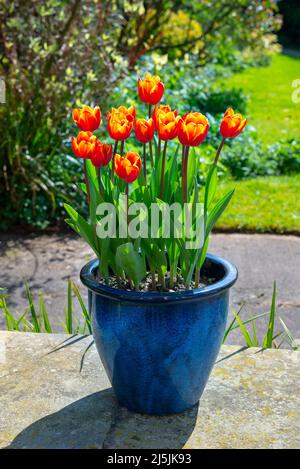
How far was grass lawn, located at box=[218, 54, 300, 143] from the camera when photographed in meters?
8.41

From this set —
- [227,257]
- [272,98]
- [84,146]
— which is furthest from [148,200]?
[272,98]

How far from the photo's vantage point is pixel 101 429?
6.60ft

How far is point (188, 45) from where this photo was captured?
10289 mm

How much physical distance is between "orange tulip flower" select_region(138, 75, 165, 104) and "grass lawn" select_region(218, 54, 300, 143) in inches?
231

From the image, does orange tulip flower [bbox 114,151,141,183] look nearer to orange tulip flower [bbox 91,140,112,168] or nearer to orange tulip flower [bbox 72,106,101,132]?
orange tulip flower [bbox 91,140,112,168]

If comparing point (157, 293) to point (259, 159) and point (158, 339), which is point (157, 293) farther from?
point (259, 159)

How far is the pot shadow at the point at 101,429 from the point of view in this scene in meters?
1.94

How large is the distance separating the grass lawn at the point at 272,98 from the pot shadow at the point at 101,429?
604 cm

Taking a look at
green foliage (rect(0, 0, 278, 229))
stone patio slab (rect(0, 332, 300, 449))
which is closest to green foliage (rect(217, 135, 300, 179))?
green foliage (rect(0, 0, 278, 229))

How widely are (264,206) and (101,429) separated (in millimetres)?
3620

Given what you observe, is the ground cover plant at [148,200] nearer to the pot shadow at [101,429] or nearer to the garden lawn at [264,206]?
the pot shadow at [101,429]

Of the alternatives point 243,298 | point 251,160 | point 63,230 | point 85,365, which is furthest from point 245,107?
point 85,365

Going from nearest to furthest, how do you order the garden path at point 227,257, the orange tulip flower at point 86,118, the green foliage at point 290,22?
Result: the orange tulip flower at point 86,118
the garden path at point 227,257
the green foliage at point 290,22

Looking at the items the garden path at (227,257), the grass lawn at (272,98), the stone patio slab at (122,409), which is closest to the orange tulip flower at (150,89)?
the stone patio slab at (122,409)
